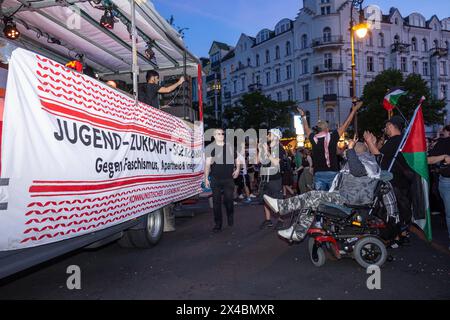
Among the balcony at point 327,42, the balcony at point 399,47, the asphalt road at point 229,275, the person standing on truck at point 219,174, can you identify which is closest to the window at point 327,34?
the balcony at point 327,42

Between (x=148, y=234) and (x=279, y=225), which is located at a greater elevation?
(x=148, y=234)

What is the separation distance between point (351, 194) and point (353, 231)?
1.62 feet

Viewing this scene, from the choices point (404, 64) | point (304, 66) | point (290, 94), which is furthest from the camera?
point (290, 94)

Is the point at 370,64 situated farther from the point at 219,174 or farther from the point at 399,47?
the point at 219,174

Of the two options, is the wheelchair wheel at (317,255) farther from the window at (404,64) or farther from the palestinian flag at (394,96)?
the window at (404,64)

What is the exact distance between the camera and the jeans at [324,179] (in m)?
6.46

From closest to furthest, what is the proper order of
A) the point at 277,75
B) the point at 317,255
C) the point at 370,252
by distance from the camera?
1. the point at 370,252
2. the point at 317,255
3. the point at 277,75

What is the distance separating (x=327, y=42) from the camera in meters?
47.2

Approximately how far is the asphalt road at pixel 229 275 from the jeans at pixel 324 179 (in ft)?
3.78

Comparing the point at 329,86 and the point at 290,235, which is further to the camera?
the point at 329,86

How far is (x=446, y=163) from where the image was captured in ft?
17.9

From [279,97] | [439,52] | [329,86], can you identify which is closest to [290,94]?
[279,97]

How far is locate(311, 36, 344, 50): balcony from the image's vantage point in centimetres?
4682

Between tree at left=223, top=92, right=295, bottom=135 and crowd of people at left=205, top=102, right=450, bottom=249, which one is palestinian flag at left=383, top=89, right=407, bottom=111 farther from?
tree at left=223, top=92, right=295, bottom=135
